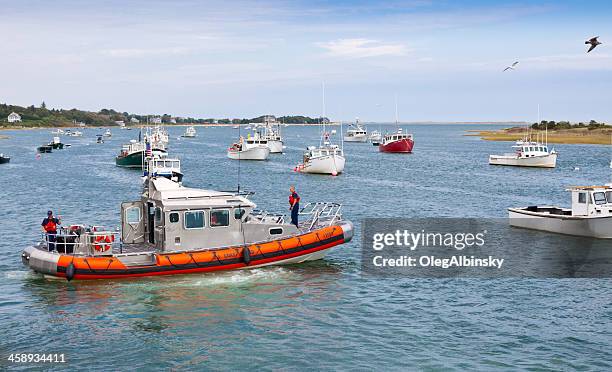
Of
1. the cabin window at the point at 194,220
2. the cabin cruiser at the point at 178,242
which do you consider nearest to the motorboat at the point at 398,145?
the cabin cruiser at the point at 178,242

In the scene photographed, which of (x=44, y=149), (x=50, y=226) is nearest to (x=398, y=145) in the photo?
(x=44, y=149)

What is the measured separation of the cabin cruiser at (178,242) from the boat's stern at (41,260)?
0.04m

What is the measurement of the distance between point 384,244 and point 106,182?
142ft

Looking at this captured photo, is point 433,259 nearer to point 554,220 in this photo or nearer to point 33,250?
point 554,220

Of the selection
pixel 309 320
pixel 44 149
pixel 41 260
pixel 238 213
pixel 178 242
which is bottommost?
pixel 309 320

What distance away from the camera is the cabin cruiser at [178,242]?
26.3 m

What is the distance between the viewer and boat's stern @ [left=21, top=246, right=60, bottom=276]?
85.6 feet

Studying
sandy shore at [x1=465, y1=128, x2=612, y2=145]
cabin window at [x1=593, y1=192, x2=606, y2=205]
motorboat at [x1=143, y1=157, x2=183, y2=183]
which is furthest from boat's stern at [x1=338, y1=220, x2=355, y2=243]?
sandy shore at [x1=465, y1=128, x2=612, y2=145]

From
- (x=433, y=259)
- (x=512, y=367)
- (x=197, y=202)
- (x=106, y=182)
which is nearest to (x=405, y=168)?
(x=106, y=182)

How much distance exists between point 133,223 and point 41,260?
13.2ft

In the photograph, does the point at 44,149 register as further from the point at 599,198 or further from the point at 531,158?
the point at 599,198

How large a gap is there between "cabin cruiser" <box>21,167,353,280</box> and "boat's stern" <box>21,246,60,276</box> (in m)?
0.04

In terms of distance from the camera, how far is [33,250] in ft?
88.5

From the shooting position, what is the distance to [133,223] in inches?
1139
